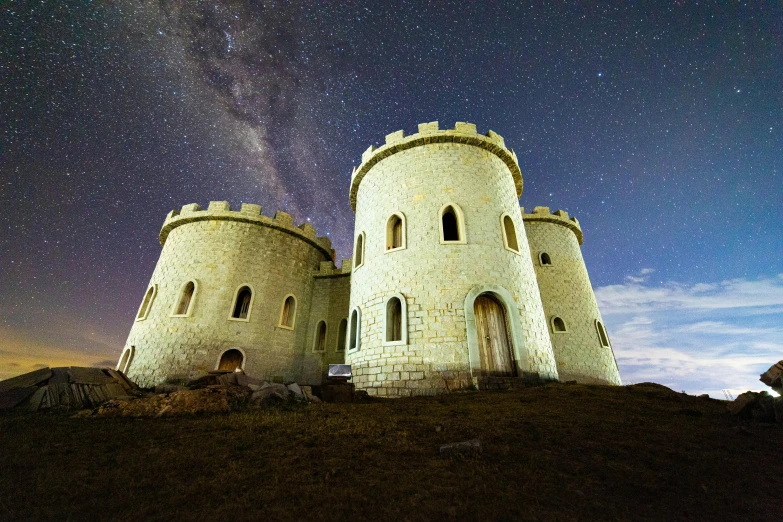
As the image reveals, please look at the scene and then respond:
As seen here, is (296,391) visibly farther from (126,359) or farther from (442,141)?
(126,359)

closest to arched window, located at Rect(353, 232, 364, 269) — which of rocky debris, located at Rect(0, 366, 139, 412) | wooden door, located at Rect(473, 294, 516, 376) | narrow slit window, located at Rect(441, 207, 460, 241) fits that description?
narrow slit window, located at Rect(441, 207, 460, 241)

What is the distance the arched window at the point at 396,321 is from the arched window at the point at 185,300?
9.73m

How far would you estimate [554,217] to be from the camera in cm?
1791

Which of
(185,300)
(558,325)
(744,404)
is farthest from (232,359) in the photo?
(744,404)

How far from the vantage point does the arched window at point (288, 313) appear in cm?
1584

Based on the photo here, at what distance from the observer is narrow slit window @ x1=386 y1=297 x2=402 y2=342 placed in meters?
9.94

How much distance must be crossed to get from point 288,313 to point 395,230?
798cm

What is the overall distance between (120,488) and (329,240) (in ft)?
55.9

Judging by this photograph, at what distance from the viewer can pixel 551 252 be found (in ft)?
56.7

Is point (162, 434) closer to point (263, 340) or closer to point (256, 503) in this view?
point (256, 503)

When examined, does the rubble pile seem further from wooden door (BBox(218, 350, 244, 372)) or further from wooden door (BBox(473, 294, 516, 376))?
wooden door (BBox(218, 350, 244, 372))

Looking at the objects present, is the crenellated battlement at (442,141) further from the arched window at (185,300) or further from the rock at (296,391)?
the arched window at (185,300)

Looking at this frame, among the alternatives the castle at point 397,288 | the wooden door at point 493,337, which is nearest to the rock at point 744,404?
the castle at point 397,288

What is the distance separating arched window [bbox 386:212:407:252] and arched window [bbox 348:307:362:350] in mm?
2548
